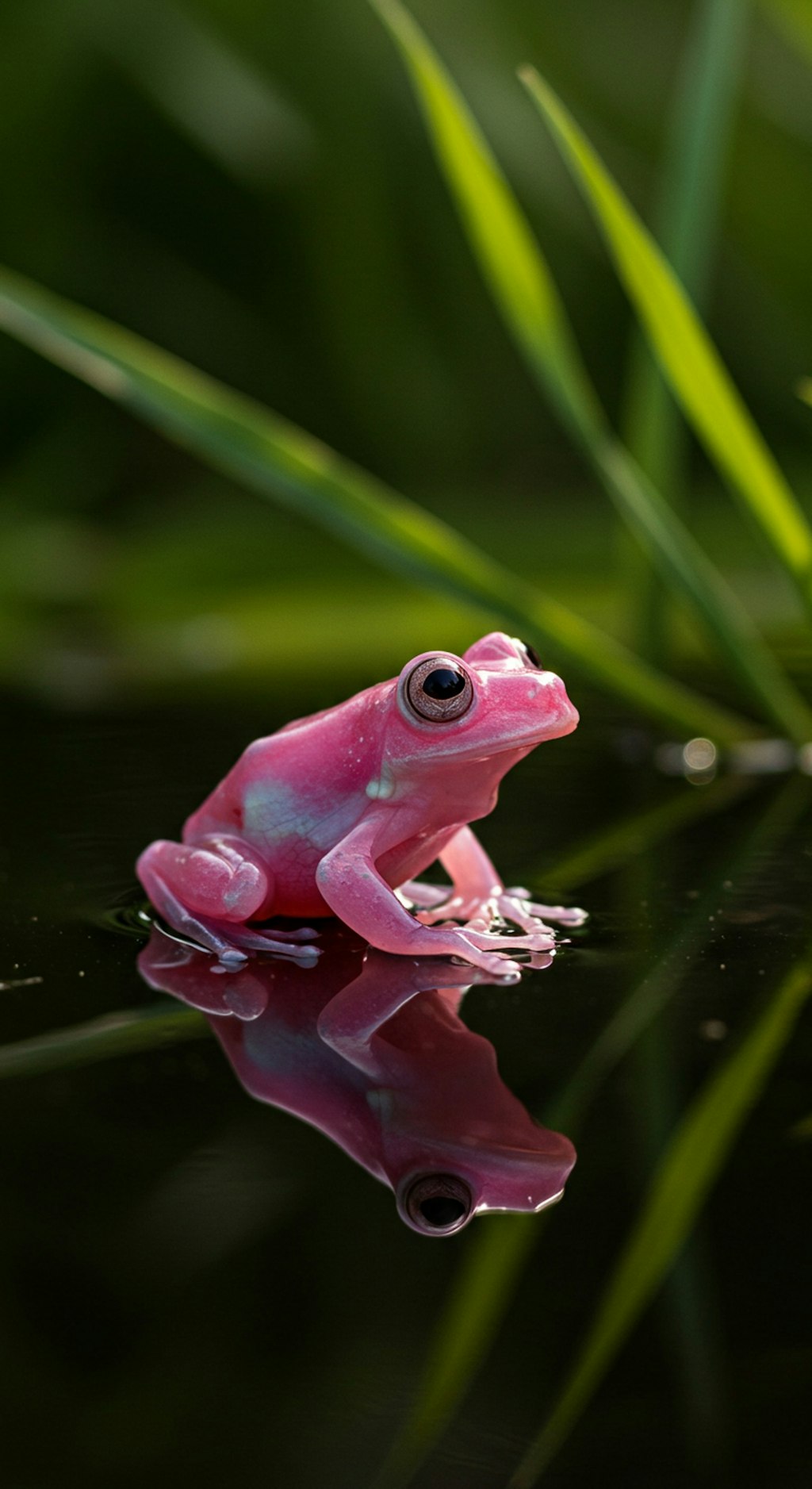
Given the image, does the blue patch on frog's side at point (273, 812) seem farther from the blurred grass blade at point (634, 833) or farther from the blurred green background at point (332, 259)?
the blurred green background at point (332, 259)

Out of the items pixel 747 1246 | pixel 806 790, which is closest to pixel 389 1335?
pixel 747 1246

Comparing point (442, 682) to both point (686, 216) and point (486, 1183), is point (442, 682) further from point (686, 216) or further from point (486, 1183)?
point (686, 216)

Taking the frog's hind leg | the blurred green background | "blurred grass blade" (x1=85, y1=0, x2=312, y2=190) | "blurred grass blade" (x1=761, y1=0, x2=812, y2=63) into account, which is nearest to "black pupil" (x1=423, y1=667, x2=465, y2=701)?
the frog's hind leg

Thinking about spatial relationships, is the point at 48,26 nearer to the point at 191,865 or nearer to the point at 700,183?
the point at 700,183

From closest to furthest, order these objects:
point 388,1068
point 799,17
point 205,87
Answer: point 388,1068 → point 799,17 → point 205,87

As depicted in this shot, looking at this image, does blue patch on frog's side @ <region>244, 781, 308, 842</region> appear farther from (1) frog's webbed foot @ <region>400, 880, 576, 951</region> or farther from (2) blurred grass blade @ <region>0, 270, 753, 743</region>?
(2) blurred grass blade @ <region>0, 270, 753, 743</region>

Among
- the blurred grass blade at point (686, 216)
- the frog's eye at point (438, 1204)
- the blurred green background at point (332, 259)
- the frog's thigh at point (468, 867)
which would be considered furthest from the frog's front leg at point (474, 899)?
the blurred green background at point (332, 259)

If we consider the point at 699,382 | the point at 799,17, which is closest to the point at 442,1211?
the point at 699,382
